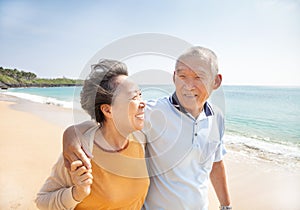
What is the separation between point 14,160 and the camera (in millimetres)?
4254

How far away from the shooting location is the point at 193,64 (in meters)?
1.35

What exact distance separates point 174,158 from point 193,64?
0.51 metres

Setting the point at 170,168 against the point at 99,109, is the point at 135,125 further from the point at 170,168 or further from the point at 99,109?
the point at 170,168

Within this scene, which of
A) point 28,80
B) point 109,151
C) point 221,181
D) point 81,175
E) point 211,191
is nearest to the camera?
point 81,175

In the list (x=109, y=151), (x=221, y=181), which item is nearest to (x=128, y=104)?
(x=109, y=151)

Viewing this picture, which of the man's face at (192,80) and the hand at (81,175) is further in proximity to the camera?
the man's face at (192,80)

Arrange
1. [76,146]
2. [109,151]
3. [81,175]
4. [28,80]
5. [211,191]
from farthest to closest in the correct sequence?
[28,80], [211,191], [109,151], [76,146], [81,175]

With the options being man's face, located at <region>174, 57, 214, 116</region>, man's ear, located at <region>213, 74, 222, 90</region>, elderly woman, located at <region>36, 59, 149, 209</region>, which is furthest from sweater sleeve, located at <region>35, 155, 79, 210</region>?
man's ear, located at <region>213, 74, 222, 90</region>

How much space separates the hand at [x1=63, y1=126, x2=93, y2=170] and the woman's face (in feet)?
0.61

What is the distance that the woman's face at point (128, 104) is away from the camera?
1.10 meters

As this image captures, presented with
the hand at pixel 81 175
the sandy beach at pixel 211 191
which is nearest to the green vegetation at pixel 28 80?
the sandy beach at pixel 211 191

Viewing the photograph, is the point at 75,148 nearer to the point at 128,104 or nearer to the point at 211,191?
the point at 128,104

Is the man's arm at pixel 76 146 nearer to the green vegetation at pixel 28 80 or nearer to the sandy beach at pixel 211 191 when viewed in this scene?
the sandy beach at pixel 211 191

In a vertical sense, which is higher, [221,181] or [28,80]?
[221,181]
